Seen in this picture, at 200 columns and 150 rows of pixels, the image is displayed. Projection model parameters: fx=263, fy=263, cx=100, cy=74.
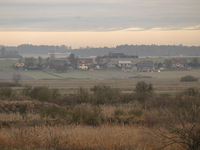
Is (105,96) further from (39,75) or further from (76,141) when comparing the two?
(39,75)

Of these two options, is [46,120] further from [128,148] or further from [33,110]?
[128,148]

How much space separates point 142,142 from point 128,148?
0.78 meters

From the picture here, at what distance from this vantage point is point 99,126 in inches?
629

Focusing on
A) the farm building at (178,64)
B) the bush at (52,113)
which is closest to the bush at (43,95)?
the bush at (52,113)

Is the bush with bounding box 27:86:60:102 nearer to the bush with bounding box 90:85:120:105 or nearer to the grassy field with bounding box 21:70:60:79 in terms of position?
the bush with bounding box 90:85:120:105

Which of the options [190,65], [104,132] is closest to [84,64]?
[190,65]

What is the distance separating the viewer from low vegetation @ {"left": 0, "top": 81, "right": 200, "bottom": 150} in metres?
11.0

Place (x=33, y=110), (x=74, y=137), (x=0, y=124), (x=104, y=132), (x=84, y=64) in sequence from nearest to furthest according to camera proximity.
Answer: (x=74, y=137), (x=104, y=132), (x=0, y=124), (x=33, y=110), (x=84, y=64)

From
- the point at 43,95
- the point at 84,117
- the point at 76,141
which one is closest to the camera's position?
the point at 76,141

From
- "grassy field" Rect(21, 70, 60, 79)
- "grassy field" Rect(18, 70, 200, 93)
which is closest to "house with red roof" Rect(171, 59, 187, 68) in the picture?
"grassy field" Rect(18, 70, 200, 93)

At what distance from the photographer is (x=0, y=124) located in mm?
16516

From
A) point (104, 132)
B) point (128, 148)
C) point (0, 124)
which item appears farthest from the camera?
point (0, 124)

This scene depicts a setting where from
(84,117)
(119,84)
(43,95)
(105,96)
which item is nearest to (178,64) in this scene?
(119,84)

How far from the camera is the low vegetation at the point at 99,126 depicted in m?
11.0
